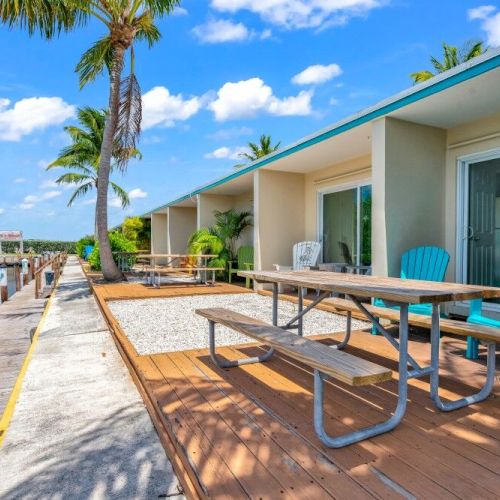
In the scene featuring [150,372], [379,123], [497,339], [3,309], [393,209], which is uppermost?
[379,123]

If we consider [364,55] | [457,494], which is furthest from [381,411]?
[364,55]

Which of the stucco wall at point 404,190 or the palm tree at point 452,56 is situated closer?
the stucco wall at point 404,190

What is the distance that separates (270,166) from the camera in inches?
315

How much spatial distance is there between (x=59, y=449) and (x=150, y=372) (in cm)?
100

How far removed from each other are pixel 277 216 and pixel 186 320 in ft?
12.1

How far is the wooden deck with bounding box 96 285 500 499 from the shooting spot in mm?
1664

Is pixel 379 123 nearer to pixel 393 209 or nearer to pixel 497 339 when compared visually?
pixel 393 209

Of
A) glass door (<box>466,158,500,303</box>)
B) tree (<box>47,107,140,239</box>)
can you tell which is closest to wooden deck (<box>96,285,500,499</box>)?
glass door (<box>466,158,500,303</box>)

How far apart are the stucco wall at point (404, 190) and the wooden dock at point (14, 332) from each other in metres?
4.54

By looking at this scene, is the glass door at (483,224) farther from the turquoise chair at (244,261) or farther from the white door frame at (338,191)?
the turquoise chair at (244,261)

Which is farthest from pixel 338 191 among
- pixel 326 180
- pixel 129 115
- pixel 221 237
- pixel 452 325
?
pixel 129 115

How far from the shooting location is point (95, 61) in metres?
9.92

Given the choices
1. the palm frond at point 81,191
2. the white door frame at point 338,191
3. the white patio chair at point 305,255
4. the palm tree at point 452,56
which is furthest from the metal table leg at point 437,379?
the palm frond at point 81,191

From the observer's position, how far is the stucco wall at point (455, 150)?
480 cm
